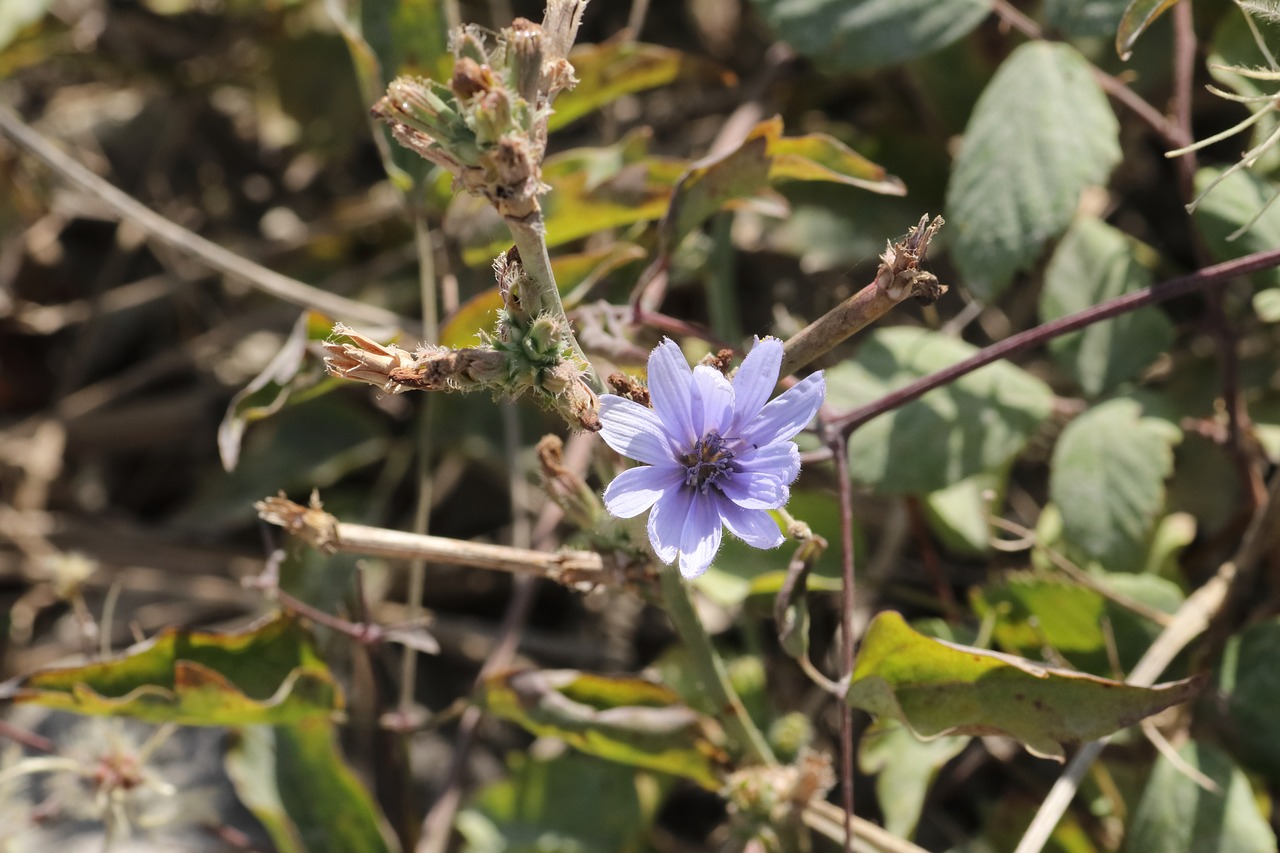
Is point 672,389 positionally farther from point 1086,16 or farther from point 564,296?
point 1086,16

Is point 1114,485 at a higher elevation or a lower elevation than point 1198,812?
higher

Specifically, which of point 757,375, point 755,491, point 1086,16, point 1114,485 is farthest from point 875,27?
point 755,491

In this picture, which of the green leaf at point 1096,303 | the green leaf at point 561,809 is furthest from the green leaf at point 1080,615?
the green leaf at point 561,809

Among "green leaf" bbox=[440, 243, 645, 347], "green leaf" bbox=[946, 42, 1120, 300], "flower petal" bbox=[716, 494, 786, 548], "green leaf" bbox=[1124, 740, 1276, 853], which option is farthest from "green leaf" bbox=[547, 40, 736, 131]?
"green leaf" bbox=[1124, 740, 1276, 853]

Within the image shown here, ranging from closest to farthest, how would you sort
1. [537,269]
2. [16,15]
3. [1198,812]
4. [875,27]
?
1. [537,269]
2. [1198,812]
3. [875,27]
4. [16,15]

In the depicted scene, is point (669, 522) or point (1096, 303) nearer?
point (669, 522)

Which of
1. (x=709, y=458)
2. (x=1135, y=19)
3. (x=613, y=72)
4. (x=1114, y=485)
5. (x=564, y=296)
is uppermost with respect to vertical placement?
(x=1135, y=19)

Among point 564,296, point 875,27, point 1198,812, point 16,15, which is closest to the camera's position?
point 1198,812
